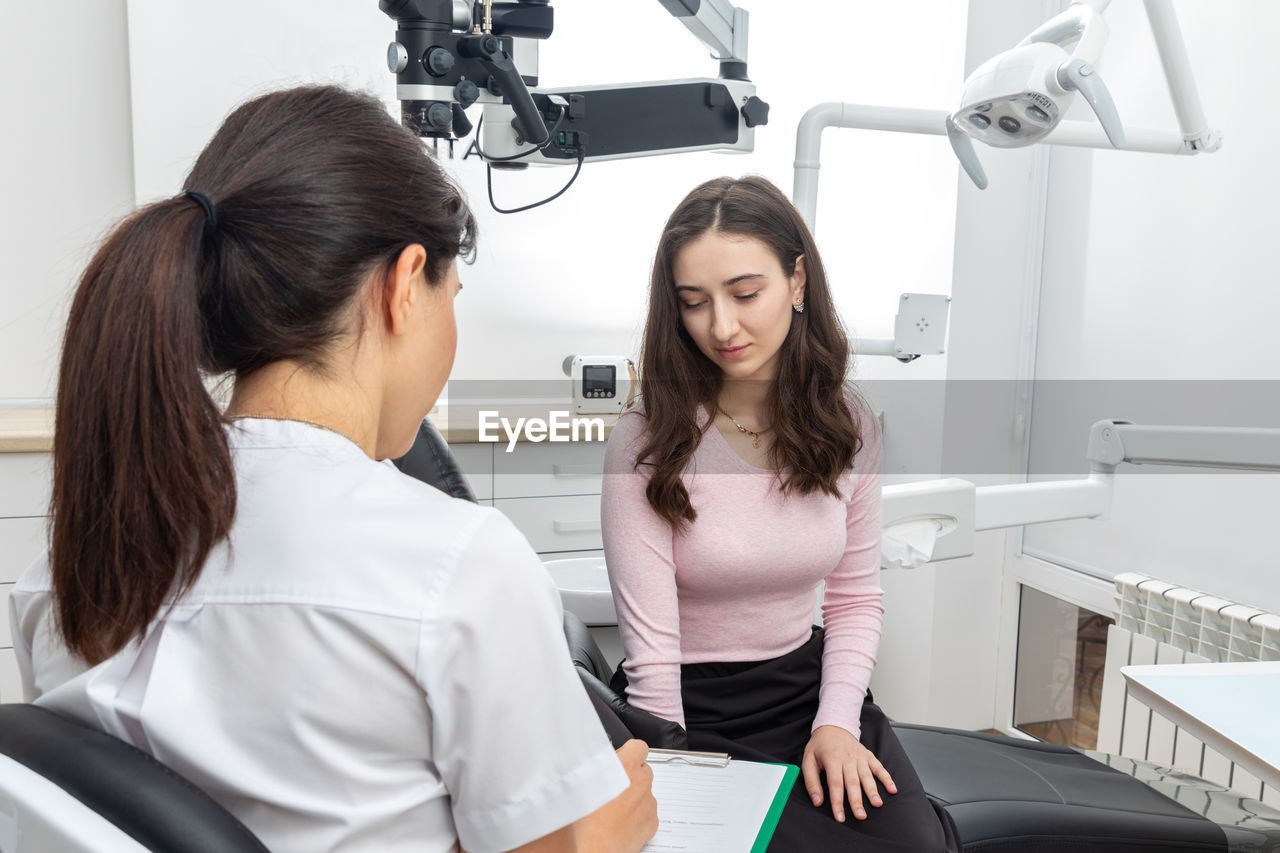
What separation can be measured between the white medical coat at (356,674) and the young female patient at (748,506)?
0.65 meters

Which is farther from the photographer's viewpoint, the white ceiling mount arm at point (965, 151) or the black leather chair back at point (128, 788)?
the white ceiling mount arm at point (965, 151)

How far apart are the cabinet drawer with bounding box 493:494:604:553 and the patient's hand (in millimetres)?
1412

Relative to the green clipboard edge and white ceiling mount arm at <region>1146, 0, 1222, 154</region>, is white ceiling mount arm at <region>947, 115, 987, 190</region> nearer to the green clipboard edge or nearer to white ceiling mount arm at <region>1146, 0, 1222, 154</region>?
white ceiling mount arm at <region>1146, 0, 1222, 154</region>

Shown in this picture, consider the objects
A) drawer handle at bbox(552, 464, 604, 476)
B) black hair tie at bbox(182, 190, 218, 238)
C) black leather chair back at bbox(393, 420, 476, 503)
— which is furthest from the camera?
drawer handle at bbox(552, 464, 604, 476)

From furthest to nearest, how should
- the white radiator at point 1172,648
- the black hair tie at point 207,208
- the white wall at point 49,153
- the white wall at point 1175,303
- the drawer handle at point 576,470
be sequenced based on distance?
1. the drawer handle at point 576,470
2. the white wall at point 49,153
3. the white wall at point 1175,303
4. the white radiator at point 1172,648
5. the black hair tie at point 207,208

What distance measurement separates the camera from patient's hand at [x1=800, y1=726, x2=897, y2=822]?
1151 millimetres

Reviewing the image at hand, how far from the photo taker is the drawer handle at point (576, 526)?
8.50 ft

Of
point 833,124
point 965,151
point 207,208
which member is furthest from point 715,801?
point 833,124

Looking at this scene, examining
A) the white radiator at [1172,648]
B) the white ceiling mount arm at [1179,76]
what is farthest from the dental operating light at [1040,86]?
the white radiator at [1172,648]

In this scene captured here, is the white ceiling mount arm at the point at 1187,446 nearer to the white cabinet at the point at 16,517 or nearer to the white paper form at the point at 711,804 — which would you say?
the white paper form at the point at 711,804

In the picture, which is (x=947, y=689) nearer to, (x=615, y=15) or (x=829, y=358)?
(x=829, y=358)

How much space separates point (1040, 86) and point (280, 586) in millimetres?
1107

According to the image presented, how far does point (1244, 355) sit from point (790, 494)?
1.34 m

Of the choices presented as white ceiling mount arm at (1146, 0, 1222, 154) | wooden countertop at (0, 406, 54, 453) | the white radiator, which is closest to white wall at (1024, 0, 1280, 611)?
the white radiator
